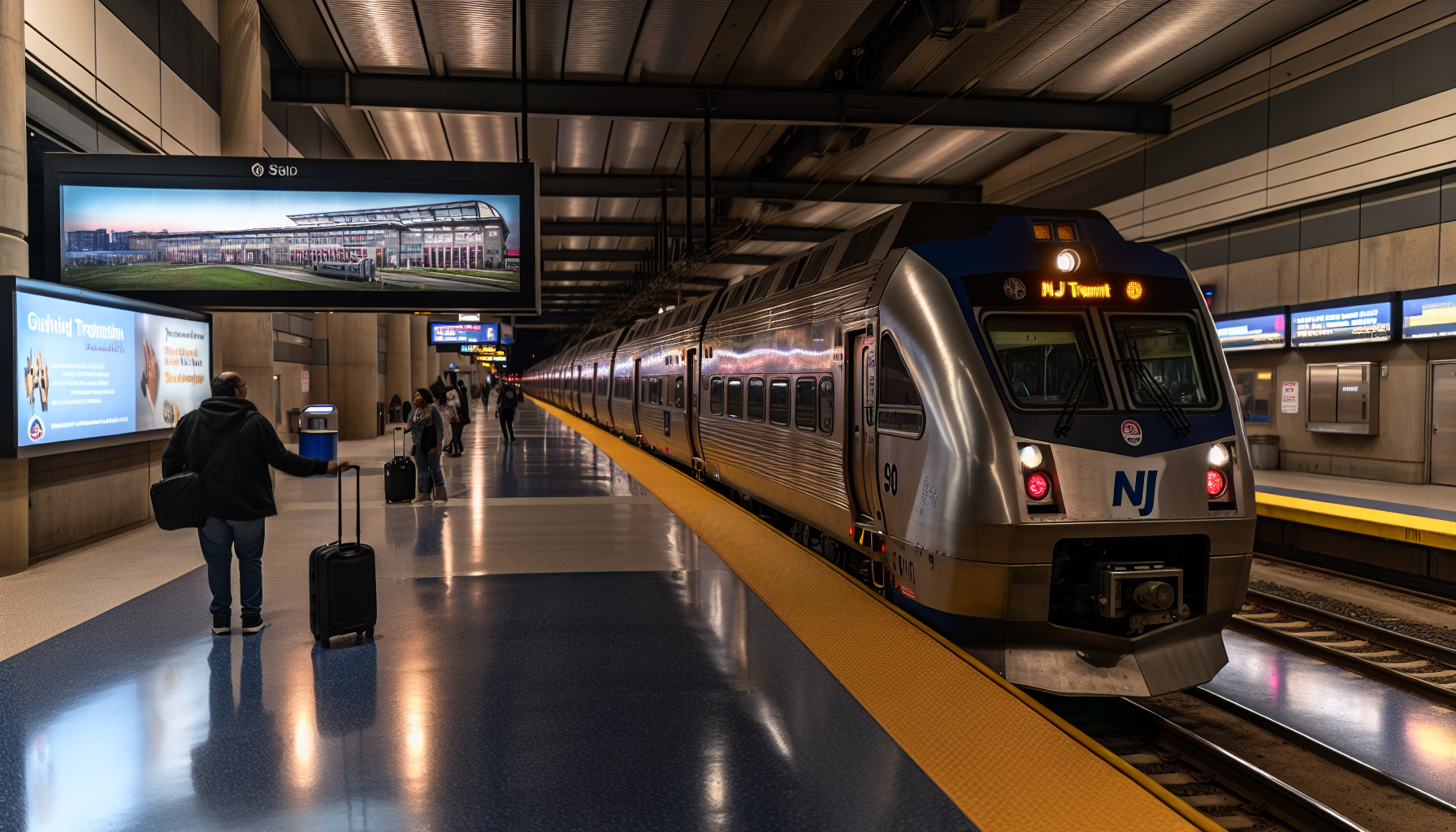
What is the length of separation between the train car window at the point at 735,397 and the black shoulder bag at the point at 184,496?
6374mm

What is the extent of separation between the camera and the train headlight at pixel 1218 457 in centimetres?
545

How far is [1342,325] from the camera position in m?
15.0

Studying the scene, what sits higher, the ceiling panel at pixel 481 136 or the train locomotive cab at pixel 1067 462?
the ceiling panel at pixel 481 136

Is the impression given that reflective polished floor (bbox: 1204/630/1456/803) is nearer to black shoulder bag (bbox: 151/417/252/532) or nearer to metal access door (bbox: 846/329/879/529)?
metal access door (bbox: 846/329/879/529)

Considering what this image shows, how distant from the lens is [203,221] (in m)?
9.31

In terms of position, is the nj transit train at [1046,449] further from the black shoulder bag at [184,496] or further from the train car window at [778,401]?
Answer: the black shoulder bag at [184,496]

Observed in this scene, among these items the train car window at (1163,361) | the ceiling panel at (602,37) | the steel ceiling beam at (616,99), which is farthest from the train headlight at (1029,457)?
the steel ceiling beam at (616,99)

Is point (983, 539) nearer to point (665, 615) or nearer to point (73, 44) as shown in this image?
point (665, 615)

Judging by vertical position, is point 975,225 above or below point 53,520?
above

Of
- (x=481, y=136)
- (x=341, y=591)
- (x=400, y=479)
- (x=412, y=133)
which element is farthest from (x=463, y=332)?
(x=341, y=591)

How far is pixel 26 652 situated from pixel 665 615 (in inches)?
155

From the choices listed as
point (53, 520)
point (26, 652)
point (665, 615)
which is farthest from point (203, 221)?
point (665, 615)

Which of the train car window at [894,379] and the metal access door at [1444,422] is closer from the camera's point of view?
the train car window at [894,379]

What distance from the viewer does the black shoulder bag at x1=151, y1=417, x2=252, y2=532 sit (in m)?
5.23
